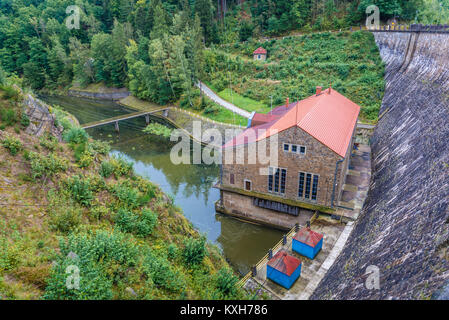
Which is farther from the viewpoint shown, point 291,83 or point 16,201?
point 291,83

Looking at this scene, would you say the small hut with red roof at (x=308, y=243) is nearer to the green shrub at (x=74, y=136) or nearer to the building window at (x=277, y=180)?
the building window at (x=277, y=180)

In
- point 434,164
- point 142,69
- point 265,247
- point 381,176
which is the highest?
point 142,69

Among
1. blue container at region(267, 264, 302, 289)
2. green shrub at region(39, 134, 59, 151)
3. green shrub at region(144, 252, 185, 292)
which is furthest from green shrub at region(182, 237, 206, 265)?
green shrub at region(39, 134, 59, 151)

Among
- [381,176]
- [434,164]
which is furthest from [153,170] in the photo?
[434,164]

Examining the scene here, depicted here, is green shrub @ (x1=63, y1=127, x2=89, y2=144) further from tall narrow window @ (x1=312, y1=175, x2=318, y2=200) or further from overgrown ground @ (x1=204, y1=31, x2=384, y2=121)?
overgrown ground @ (x1=204, y1=31, x2=384, y2=121)

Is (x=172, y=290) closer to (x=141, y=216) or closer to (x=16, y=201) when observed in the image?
(x=141, y=216)
